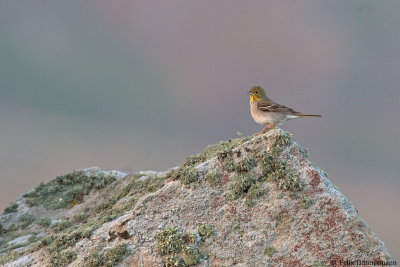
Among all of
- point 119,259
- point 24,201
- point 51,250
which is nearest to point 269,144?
point 119,259

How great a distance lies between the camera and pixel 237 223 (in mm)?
8914

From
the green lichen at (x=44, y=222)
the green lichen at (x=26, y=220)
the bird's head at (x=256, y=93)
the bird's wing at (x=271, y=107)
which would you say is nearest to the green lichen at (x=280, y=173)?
the bird's wing at (x=271, y=107)

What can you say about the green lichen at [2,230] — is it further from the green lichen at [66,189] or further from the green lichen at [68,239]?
the green lichen at [68,239]

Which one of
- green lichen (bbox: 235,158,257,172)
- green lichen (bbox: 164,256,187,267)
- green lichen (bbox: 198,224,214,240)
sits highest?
green lichen (bbox: 235,158,257,172)

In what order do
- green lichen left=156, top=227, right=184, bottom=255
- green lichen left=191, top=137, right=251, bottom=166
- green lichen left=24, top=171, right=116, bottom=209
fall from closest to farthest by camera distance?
green lichen left=156, top=227, right=184, bottom=255 < green lichen left=191, top=137, right=251, bottom=166 < green lichen left=24, top=171, right=116, bottom=209

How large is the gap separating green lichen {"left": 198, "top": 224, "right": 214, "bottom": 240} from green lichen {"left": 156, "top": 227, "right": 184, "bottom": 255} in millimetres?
357

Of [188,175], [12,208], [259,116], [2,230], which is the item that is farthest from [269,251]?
[12,208]

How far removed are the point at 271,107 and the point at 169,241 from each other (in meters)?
6.01

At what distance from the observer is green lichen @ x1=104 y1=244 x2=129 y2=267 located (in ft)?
29.2

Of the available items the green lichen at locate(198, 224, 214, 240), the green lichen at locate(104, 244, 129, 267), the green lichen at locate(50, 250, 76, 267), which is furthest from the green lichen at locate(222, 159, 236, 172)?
the green lichen at locate(50, 250, 76, 267)

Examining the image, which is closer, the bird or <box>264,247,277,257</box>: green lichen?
<box>264,247,277,257</box>: green lichen

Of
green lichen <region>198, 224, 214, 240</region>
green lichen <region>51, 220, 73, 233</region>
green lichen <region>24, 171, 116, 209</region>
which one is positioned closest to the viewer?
green lichen <region>198, 224, 214, 240</region>

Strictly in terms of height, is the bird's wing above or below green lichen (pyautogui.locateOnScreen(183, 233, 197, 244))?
above

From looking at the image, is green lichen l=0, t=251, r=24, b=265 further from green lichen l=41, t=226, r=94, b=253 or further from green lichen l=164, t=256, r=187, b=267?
green lichen l=164, t=256, r=187, b=267
